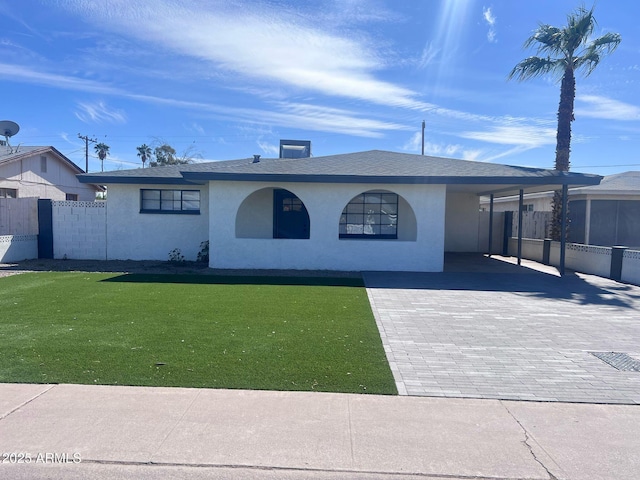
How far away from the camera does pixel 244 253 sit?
46.4 feet

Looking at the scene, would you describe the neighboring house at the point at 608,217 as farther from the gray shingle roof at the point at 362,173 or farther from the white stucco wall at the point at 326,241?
the white stucco wall at the point at 326,241

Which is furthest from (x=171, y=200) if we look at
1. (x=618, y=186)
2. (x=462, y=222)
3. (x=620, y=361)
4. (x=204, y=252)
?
(x=618, y=186)

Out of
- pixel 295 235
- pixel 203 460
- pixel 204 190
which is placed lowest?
pixel 203 460

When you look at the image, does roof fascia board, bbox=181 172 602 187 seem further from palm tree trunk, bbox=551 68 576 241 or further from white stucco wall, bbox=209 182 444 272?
palm tree trunk, bbox=551 68 576 241

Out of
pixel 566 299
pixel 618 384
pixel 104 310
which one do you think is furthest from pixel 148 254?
pixel 618 384

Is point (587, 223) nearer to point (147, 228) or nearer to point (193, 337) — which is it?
point (147, 228)

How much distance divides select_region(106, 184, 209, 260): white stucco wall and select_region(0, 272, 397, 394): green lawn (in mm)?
4922

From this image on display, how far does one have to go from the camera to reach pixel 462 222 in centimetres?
1978

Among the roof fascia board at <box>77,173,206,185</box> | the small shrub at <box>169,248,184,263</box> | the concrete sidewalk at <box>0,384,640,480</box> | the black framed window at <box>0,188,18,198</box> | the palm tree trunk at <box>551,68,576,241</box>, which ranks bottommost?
the concrete sidewalk at <box>0,384,640,480</box>

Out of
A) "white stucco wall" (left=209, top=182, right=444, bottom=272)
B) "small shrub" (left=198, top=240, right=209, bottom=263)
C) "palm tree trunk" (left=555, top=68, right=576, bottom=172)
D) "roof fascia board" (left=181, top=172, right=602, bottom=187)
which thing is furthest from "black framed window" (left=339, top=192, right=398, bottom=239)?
"palm tree trunk" (left=555, top=68, right=576, bottom=172)

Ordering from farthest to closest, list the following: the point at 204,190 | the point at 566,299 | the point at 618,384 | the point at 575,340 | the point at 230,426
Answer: the point at 204,190 → the point at 566,299 → the point at 575,340 → the point at 618,384 → the point at 230,426

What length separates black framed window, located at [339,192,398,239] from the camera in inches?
642

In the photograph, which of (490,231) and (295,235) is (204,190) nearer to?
(295,235)

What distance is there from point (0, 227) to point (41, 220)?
4.77 feet
